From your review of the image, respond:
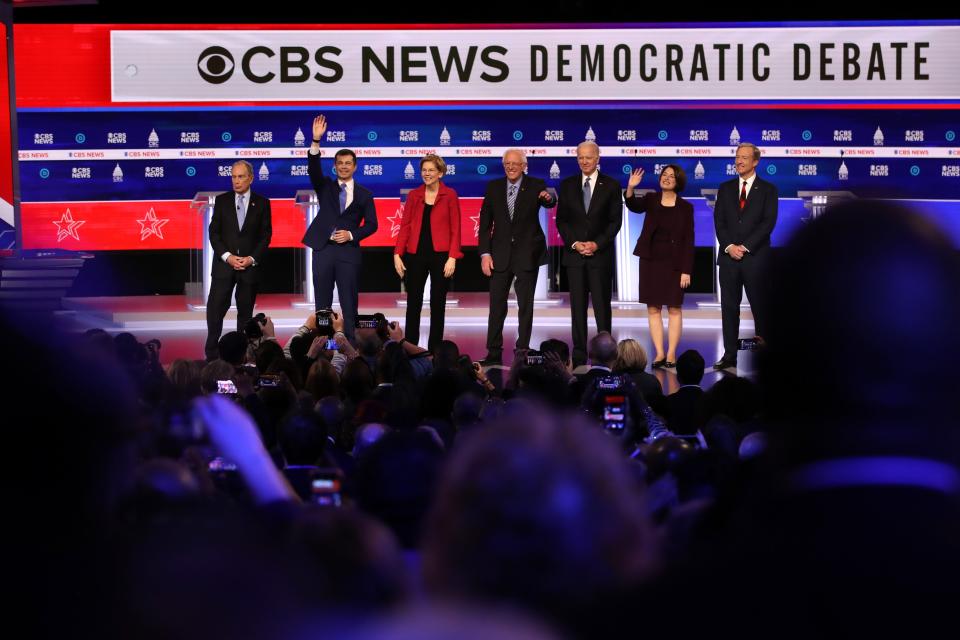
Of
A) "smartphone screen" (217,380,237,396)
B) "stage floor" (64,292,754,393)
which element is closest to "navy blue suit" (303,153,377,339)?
"stage floor" (64,292,754,393)

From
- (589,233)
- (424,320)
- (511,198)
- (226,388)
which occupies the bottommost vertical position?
(424,320)

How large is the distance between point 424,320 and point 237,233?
255 centimetres

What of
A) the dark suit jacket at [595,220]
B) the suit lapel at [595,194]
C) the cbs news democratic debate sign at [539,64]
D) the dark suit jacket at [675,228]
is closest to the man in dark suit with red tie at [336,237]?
the dark suit jacket at [595,220]

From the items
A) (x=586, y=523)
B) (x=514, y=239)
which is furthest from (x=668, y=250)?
(x=586, y=523)

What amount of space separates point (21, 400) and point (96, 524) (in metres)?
0.13

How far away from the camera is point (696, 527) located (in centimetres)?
163

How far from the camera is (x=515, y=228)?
7.54 meters

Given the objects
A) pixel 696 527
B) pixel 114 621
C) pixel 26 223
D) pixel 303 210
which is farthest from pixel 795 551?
pixel 26 223

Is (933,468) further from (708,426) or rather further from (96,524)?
(708,426)

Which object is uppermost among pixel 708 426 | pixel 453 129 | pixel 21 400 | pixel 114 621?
pixel 453 129

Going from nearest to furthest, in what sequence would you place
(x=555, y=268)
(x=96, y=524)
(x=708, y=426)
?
(x=96, y=524) → (x=708, y=426) → (x=555, y=268)

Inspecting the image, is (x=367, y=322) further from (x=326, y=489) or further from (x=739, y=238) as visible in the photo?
Result: (x=326, y=489)

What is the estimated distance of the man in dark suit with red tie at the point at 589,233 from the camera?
24.5ft

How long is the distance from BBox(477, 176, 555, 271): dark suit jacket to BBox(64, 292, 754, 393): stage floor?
0.71 meters
